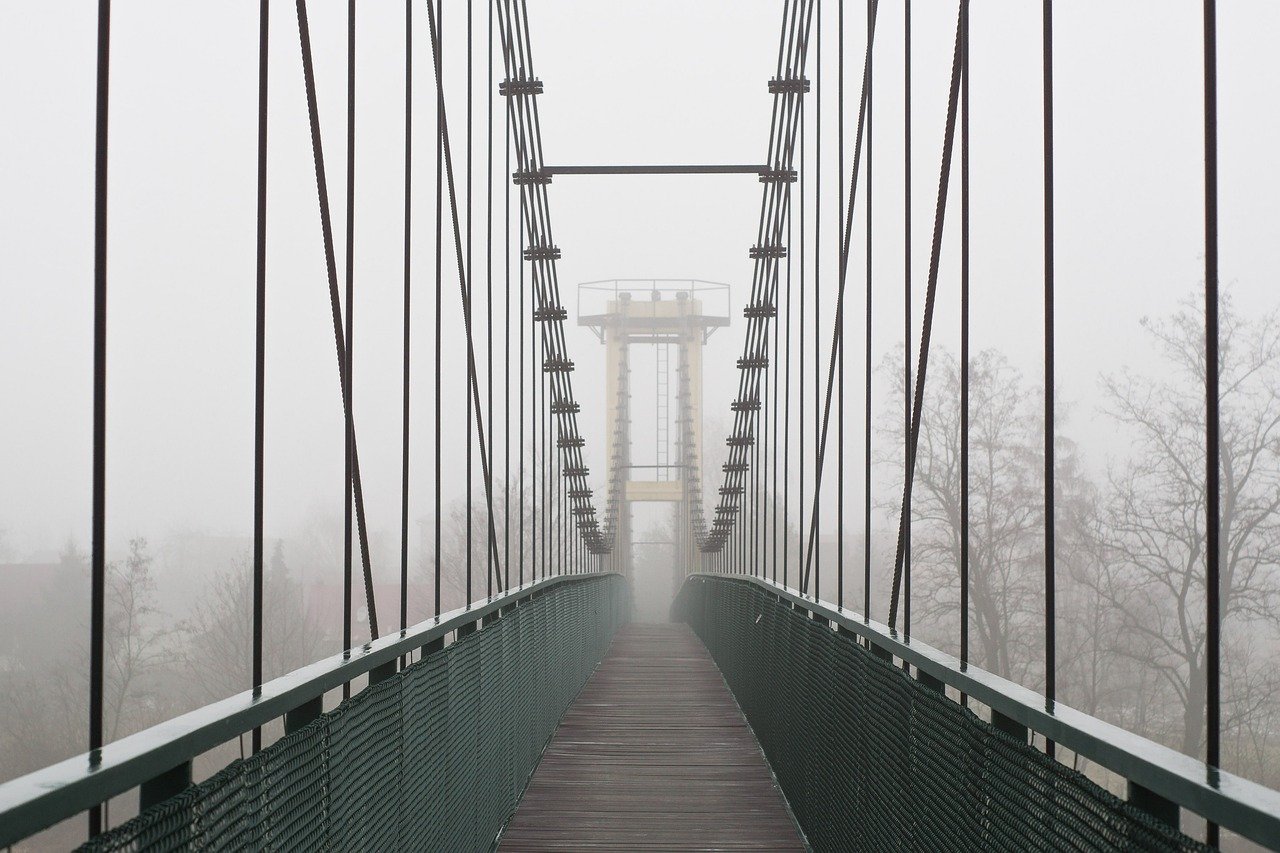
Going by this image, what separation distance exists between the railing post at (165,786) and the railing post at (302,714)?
0.56m

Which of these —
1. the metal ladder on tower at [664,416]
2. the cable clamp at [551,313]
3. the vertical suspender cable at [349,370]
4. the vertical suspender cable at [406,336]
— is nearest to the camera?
the vertical suspender cable at [349,370]

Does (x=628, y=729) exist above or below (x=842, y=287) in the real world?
below

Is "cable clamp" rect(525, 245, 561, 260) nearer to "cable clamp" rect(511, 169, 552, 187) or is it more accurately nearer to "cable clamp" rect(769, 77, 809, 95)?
"cable clamp" rect(511, 169, 552, 187)

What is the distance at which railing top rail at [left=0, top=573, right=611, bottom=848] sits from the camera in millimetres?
1357

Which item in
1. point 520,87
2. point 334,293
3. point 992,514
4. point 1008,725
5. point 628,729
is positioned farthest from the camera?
point 992,514

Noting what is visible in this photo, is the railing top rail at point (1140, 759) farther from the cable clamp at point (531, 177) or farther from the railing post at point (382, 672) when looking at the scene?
the cable clamp at point (531, 177)

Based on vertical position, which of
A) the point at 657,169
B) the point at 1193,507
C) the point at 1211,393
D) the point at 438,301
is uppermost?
the point at 657,169

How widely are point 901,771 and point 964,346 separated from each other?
1.24 m

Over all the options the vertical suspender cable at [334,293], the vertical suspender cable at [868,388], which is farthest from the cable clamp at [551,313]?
the vertical suspender cable at [334,293]

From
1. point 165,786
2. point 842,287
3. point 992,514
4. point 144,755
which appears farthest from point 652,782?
point 992,514

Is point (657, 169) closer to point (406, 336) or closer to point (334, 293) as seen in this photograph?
point (406, 336)

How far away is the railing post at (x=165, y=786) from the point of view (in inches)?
67.1

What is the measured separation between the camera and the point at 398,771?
113 inches

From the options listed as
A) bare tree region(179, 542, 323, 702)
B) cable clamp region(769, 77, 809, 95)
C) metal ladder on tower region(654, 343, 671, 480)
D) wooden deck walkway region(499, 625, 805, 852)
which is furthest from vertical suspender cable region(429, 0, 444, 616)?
metal ladder on tower region(654, 343, 671, 480)
